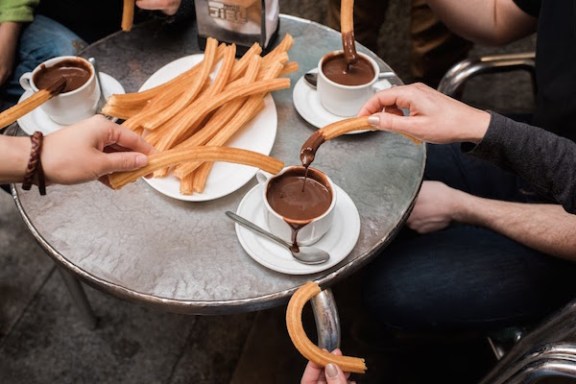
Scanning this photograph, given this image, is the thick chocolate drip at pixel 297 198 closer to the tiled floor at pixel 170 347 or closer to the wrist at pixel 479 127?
the wrist at pixel 479 127

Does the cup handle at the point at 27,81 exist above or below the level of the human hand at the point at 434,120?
below

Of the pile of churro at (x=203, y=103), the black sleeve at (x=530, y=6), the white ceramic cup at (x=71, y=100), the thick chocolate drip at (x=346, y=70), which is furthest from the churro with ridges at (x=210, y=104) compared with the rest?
the black sleeve at (x=530, y=6)

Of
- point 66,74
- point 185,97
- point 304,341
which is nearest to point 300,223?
point 304,341

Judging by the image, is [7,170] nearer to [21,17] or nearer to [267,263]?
[267,263]

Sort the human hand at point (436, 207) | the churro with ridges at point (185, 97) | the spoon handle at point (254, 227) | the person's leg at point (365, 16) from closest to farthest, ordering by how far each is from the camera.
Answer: the spoon handle at point (254, 227)
the churro with ridges at point (185, 97)
the human hand at point (436, 207)
the person's leg at point (365, 16)

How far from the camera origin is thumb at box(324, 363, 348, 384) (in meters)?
0.89

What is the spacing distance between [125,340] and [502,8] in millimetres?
1436

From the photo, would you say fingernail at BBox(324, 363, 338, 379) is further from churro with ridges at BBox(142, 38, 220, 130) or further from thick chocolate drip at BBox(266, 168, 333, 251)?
churro with ridges at BBox(142, 38, 220, 130)

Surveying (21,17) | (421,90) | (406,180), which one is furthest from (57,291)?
(421,90)

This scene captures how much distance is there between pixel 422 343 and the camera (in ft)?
5.53

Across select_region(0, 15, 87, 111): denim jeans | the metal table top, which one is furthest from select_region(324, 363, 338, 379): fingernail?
select_region(0, 15, 87, 111): denim jeans

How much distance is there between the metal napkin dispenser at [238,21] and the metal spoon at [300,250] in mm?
497

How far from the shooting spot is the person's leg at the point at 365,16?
212 centimetres

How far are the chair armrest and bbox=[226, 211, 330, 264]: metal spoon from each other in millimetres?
662
